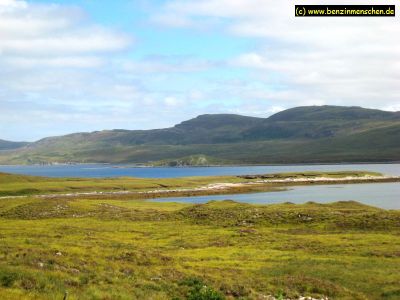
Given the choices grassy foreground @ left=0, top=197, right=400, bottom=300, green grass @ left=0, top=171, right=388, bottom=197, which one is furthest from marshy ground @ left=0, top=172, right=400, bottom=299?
green grass @ left=0, top=171, right=388, bottom=197

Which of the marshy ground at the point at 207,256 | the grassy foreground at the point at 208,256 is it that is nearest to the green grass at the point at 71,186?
the marshy ground at the point at 207,256

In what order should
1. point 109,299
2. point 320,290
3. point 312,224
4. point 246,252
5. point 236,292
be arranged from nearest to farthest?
point 109,299
point 236,292
point 320,290
point 246,252
point 312,224

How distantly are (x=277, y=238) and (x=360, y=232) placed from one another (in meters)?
11.6

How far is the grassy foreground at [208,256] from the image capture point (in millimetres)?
28312

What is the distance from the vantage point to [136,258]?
39.1 m

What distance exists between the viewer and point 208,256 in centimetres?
4788

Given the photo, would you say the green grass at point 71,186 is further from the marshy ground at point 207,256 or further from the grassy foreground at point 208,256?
the grassy foreground at point 208,256

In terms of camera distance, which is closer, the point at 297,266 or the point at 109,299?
the point at 109,299

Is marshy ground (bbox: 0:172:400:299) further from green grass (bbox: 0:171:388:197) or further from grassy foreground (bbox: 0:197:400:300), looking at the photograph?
green grass (bbox: 0:171:388:197)

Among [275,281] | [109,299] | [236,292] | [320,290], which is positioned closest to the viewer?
[109,299]

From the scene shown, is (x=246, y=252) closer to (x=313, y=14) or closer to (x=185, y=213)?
(x=313, y=14)

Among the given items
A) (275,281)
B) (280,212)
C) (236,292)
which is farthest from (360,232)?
(236,292)

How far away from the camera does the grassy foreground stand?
92.9 feet

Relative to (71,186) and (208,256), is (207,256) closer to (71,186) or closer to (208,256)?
(208,256)
